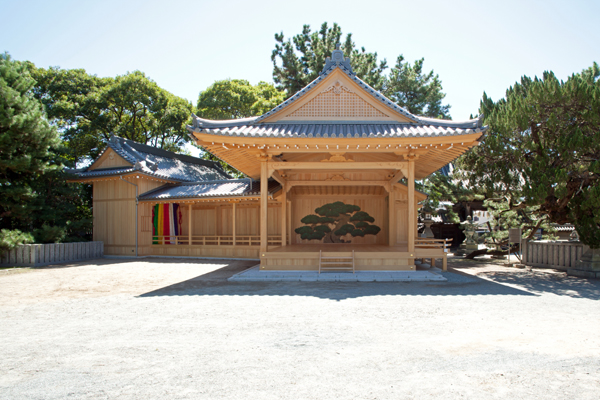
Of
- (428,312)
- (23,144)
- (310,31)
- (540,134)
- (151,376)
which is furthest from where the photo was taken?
(310,31)

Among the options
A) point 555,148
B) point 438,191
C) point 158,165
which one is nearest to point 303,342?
point 555,148

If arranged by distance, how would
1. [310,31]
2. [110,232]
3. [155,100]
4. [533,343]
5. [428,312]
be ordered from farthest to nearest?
1. [155,100]
2. [310,31]
3. [110,232]
4. [428,312]
5. [533,343]

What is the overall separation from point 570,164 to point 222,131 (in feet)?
29.6

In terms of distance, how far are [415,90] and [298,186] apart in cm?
1201

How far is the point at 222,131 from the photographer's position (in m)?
9.35

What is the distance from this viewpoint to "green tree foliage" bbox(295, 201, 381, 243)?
13922mm

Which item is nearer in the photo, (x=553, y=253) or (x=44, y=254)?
(x=553, y=253)

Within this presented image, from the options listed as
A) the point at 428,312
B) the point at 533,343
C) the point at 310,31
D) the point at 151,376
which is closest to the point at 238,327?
the point at 151,376

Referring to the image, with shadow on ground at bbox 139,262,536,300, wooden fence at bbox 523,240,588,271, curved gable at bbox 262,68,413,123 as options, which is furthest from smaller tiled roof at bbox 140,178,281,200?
wooden fence at bbox 523,240,588,271

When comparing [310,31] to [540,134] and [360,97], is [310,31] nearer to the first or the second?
[360,97]

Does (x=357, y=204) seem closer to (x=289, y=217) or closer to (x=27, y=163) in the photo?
(x=289, y=217)

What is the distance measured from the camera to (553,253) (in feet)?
37.7

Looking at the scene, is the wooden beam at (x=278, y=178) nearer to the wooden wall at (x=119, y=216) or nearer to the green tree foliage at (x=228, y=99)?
the wooden wall at (x=119, y=216)

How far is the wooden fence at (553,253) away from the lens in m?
Result: 10.7
